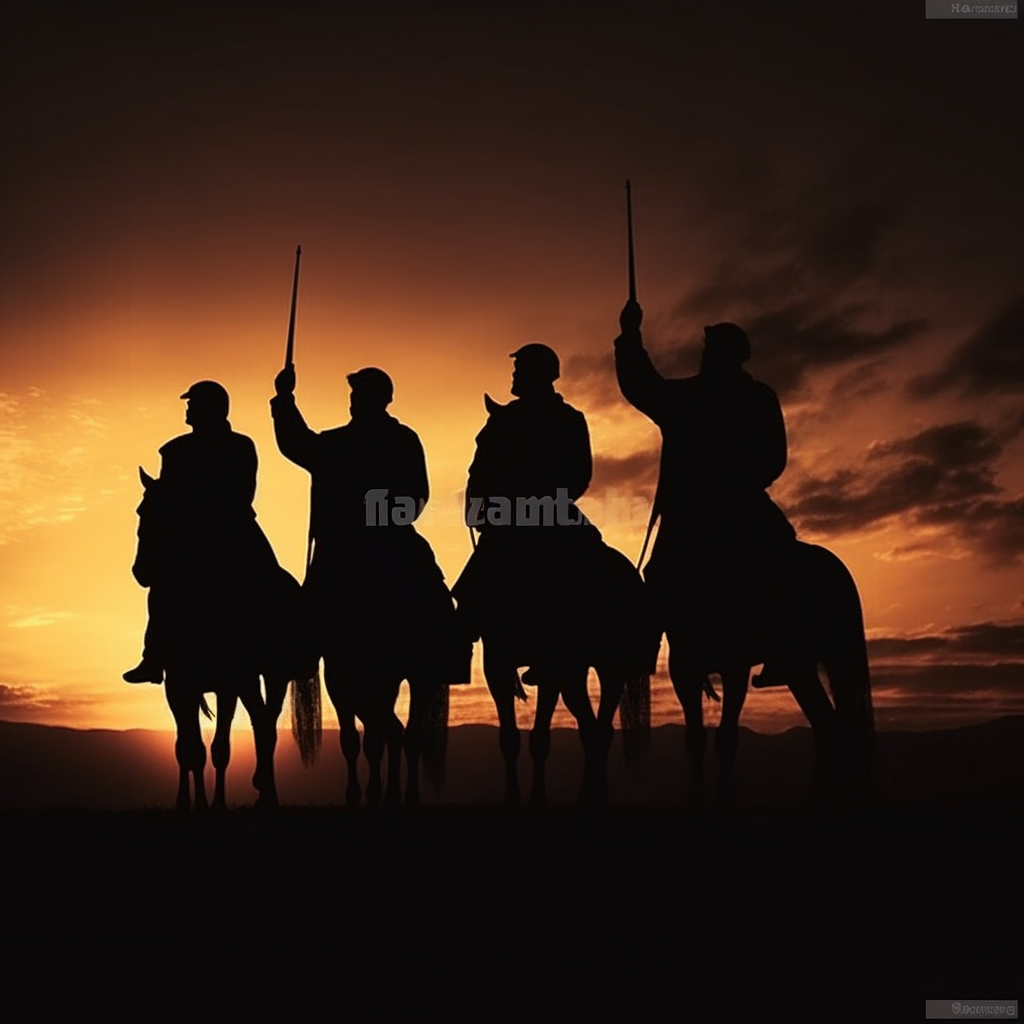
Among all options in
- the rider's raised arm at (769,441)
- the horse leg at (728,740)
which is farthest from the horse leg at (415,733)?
the rider's raised arm at (769,441)

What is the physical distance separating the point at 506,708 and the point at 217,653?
9.54 feet

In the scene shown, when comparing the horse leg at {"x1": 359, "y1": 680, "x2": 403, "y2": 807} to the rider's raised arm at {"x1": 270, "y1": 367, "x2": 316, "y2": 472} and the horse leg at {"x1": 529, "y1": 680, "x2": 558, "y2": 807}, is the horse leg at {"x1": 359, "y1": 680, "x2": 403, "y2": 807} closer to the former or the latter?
the horse leg at {"x1": 529, "y1": 680, "x2": 558, "y2": 807}

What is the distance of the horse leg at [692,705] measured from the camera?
1473cm

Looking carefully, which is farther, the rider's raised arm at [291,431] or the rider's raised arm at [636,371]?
the rider's raised arm at [291,431]

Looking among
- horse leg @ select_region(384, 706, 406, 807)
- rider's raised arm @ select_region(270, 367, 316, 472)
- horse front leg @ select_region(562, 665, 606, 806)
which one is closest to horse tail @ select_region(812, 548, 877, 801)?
horse front leg @ select_region(562, 665, 606, 806)

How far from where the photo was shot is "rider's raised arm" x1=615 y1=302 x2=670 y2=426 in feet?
51.0

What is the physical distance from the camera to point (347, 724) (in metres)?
15.8

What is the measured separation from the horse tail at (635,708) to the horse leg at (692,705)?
504 millimetres

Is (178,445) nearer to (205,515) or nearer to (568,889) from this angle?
(205,515)

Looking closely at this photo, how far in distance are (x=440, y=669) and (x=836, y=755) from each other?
362 cm

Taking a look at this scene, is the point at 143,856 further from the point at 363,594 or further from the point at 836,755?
the point at 836,755

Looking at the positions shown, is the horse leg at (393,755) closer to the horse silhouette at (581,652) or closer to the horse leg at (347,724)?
the horse leg at (347,724)

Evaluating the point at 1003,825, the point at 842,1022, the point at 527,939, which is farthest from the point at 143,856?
the point at 1003,825

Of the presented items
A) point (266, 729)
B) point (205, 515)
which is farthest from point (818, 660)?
point (205, 515)
